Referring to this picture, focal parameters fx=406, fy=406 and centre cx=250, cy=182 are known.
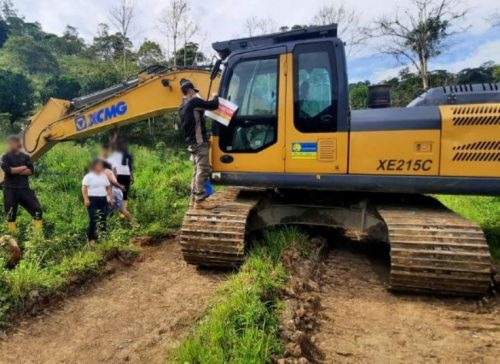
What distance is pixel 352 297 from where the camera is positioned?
4.02 meters

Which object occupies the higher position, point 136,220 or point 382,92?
point 382,92

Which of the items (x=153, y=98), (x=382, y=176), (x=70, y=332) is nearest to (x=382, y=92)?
(x=382, y=176)

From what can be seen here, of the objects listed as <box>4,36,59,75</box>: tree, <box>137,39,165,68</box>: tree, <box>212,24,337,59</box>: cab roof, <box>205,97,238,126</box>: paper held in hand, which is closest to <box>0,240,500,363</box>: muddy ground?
<box>205,97,238,126</box>: paper held in hand

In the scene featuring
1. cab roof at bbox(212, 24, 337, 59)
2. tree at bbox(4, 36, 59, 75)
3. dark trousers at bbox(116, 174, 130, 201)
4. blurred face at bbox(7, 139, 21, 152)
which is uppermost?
tree at bbox(4, 36, 59, 75)

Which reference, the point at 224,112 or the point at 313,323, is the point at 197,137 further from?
the point at 313,323

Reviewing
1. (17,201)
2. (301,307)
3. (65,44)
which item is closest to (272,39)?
(301,307)

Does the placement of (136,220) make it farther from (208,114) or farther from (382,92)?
(382,92)

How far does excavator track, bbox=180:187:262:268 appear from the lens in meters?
4.44

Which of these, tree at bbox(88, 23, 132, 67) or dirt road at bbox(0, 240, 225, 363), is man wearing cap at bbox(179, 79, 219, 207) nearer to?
dirt road at bbox(0, 240, 225, 363)

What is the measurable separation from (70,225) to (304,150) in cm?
417

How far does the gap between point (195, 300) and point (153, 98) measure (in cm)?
312

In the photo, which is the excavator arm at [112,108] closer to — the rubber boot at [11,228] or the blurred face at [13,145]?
the blurred face at [13,145]

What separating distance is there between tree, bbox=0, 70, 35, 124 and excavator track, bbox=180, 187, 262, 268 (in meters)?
22.5

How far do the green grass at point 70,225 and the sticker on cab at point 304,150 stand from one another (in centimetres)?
259
